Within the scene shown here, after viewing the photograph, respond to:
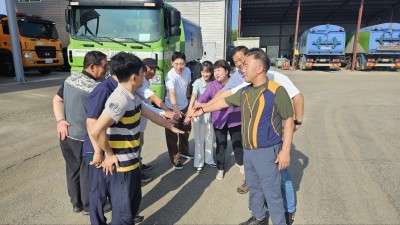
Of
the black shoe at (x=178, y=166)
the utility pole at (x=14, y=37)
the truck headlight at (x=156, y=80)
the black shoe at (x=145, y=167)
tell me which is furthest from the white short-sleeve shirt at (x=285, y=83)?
the utility pole at (x=14, y=37)

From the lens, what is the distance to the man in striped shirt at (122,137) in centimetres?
209

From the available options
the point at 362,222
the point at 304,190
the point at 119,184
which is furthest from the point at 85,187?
the point at 362,222

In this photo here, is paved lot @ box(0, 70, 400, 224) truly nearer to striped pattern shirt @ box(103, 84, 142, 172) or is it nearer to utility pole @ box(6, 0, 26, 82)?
striped pattern shirt @ box(103, 84, 142, 172)

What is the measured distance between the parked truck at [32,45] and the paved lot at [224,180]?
7.99 m

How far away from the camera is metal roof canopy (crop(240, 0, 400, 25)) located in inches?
A: 1230

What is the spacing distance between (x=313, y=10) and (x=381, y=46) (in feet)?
52.5

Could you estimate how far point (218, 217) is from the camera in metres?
3.10

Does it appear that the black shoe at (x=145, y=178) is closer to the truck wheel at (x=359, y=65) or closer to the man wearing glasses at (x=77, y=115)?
the man wearing glasses at (x=77, y=115)

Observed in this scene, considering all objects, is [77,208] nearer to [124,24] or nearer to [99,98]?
[99,98]

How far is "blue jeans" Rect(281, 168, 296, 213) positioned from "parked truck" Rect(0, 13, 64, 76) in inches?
568

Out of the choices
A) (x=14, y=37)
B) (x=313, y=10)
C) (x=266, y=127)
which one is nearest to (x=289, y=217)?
(x=266, y=127)

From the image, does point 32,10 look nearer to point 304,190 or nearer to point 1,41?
point 1,41

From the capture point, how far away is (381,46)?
67.2 ft

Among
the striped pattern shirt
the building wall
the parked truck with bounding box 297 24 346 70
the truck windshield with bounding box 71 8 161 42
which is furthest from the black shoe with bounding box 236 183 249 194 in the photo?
the building wall
